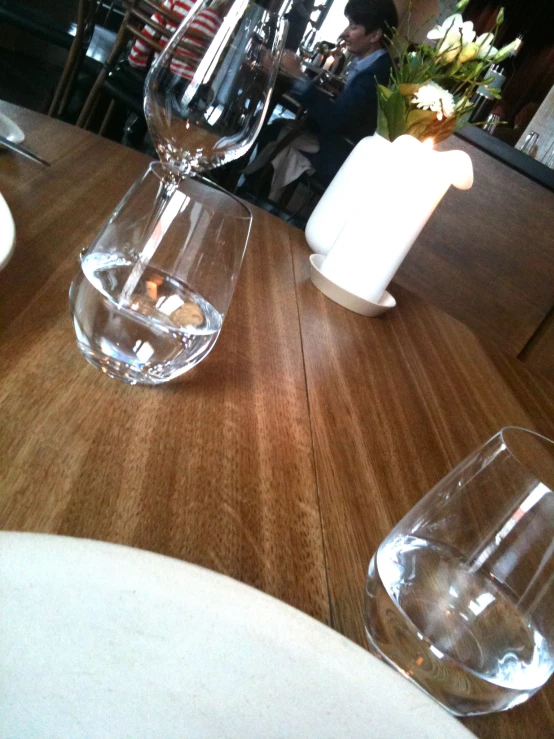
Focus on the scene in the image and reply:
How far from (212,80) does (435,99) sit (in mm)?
488

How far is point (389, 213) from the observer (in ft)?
2.88

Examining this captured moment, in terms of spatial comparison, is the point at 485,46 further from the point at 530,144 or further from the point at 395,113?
the point at 530,144

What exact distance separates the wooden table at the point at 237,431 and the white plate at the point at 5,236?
0.14 ft

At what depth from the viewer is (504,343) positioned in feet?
7.61

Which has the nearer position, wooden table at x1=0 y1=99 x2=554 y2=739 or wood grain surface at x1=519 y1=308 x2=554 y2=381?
wooden table at x1=0 y1=99 x2=554 y2=739

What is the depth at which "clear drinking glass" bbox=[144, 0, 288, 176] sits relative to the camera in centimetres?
47

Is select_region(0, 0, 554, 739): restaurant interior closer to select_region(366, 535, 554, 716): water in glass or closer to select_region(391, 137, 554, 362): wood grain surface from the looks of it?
select_region(366, 535, 554, 716): water in glass

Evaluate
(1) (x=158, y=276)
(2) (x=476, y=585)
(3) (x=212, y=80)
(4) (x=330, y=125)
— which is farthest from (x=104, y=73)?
(2) (x=476, y=585)

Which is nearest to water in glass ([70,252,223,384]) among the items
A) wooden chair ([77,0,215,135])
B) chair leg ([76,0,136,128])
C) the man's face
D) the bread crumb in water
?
the bread crumb in water

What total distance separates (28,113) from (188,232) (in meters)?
0.59

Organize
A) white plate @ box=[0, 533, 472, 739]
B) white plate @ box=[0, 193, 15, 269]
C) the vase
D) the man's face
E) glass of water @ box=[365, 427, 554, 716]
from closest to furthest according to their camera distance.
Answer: white plate @ box=[0, 533, 472, 739] → glass of water @ box=[365, 427, 554, 716] → white plate @ box=[0, 193, 15, 269] → the vase → the man's face

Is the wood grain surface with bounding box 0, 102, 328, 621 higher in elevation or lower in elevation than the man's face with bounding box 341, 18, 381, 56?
lower

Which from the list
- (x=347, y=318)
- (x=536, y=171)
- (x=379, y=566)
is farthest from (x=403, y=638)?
(x=536, y=171)

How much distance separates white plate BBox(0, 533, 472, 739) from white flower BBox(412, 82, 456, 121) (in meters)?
0.77
